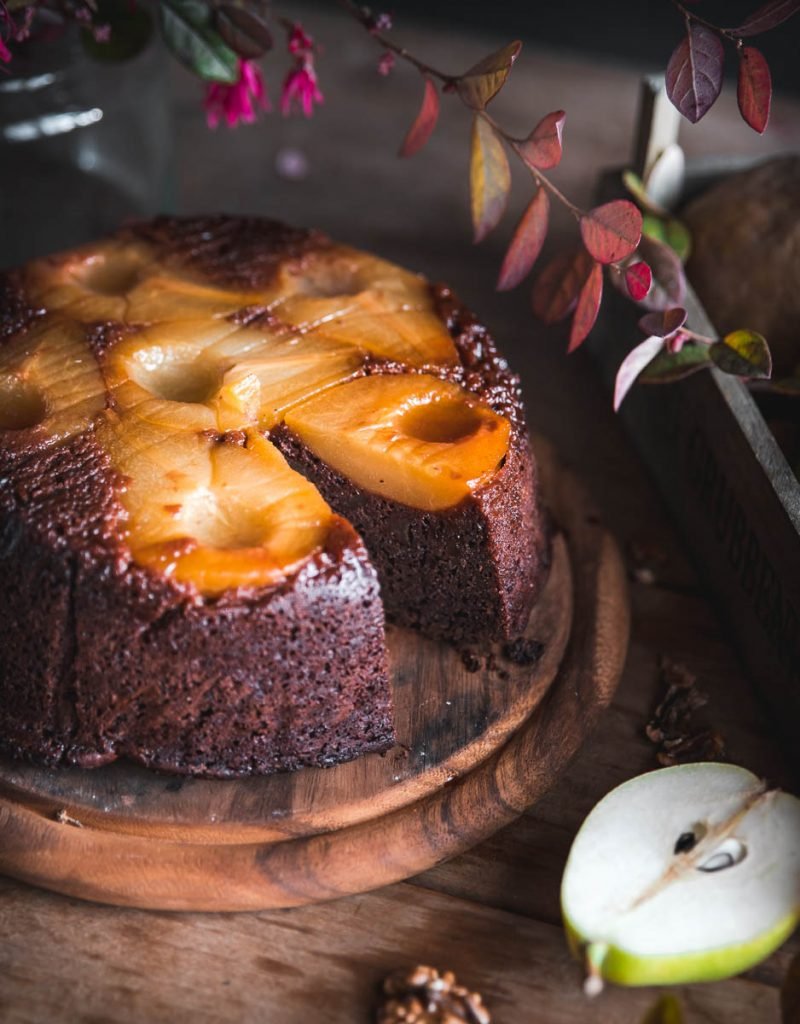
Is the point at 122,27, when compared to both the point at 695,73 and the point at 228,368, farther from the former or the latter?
the point at 695,73

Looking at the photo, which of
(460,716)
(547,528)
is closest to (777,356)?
(547,528)

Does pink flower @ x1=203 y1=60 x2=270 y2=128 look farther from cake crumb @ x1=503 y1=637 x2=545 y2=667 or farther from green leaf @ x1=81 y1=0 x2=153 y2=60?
cake crumb @ x1=503 y1=637 x2=545 y2=667

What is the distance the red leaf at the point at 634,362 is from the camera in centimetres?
214

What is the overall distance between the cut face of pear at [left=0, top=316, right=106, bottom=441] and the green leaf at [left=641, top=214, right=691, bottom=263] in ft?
4.13

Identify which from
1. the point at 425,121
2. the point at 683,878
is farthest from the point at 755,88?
the point at 683,878

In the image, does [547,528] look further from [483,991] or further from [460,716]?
[483,991]

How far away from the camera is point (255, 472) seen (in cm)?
195

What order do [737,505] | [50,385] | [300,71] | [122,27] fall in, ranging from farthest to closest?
[122,27] < [300,71] < [737,505] < [50,385]

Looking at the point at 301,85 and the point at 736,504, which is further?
the point at 301,85

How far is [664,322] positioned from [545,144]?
1.23 ft

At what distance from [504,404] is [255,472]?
1.59ft

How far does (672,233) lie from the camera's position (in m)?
2.69

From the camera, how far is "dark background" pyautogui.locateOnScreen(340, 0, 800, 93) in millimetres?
4277

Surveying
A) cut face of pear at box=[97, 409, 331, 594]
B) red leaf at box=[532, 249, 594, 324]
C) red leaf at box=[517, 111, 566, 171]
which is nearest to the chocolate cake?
cut face of pear at box=[97, 409, 331, 594]
